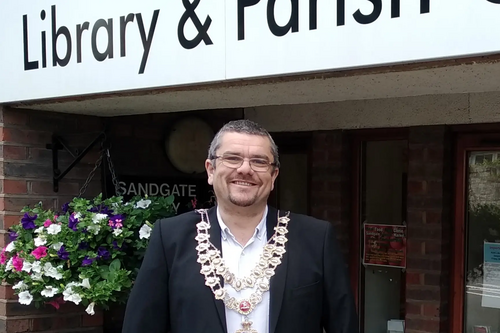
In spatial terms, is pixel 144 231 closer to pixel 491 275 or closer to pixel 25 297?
pixel 25 297

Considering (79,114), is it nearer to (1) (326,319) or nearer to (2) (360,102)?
(2) (360,102)

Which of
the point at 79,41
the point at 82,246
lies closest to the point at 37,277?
the point at 82,246

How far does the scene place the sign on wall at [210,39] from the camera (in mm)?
2041

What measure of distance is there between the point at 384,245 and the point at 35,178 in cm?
222

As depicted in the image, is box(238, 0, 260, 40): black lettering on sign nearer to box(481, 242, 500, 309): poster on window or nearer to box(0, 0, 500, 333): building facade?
box(0, 0, 500, 333): building facade

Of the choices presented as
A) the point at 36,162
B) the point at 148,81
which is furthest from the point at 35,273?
the point at 148,81

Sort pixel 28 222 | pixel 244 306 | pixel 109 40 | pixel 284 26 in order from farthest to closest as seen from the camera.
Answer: pixel 28 222 → pixel 109 40 → pixel 284 26 → pixel 244 306

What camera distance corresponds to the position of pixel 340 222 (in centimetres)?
402

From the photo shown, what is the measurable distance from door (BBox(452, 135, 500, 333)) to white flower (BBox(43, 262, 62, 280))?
89.4 inches

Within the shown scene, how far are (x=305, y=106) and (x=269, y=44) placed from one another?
166 centimetres

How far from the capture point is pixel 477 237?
3.60 m

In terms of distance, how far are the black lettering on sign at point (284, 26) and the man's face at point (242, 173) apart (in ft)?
1.82

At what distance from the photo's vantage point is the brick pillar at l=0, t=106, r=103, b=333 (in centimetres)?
331

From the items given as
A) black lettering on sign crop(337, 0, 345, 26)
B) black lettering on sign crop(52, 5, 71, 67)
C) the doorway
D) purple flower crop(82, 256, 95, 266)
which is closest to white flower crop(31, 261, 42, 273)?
purple flower crop(82, 256, 95, 266)
